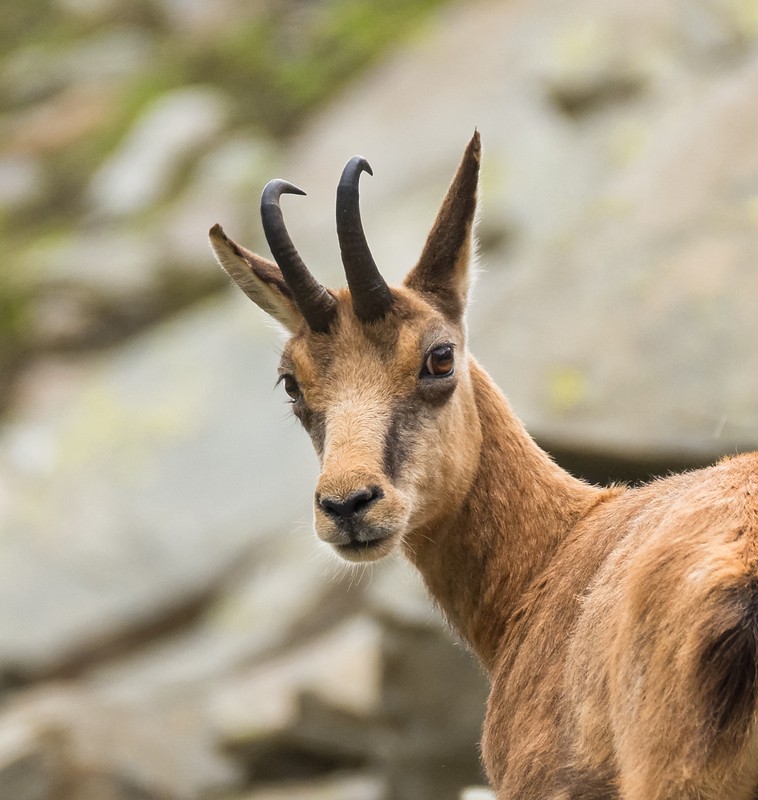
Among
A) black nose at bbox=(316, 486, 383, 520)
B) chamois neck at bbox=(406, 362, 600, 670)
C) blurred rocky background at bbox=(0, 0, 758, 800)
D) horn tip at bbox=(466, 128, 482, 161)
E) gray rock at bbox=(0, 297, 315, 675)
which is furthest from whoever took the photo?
gray rock at bbox=(0, 297, 315, 675)

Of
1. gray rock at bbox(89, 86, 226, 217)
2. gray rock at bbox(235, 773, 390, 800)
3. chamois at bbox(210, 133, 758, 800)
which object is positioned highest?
gray rock at bbox(89, 86, 226, 217)

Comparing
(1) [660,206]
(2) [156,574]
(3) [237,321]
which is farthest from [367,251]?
(3) [237,321]

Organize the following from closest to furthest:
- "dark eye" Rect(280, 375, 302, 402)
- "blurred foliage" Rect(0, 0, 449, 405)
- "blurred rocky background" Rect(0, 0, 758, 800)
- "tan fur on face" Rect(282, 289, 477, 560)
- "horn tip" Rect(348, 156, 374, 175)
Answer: "tan fur on face" Rect(282, 289, 477, 560), "horn tip" Rect(348, 156, 374, 175), "dark eye" Rect(280, 375, 302, 402), "blurred rocky background" Rect(0, 0, 758, 800), "blurred foliage" Rect(0, 0, 449, 405)

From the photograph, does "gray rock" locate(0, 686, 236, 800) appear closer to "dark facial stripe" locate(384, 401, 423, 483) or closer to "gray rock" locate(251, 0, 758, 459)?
"gray rock" locate(251, 0, 758, 459)

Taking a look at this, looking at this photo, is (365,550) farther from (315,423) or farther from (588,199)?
(588,199)

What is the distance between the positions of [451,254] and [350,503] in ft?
6.17

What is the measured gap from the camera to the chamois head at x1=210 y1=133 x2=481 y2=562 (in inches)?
280

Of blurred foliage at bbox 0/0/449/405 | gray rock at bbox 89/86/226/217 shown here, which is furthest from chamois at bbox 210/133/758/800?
gray rock at bbox 89/86/226/217

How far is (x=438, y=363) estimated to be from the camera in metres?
7.56

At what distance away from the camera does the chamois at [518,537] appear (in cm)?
510

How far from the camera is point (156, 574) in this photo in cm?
1831

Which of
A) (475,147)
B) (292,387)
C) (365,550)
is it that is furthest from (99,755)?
(475,147)

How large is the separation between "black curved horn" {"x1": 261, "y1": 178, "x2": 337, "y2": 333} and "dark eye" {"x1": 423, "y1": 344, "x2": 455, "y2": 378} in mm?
659

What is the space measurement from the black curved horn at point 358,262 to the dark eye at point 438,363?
0.37 m
